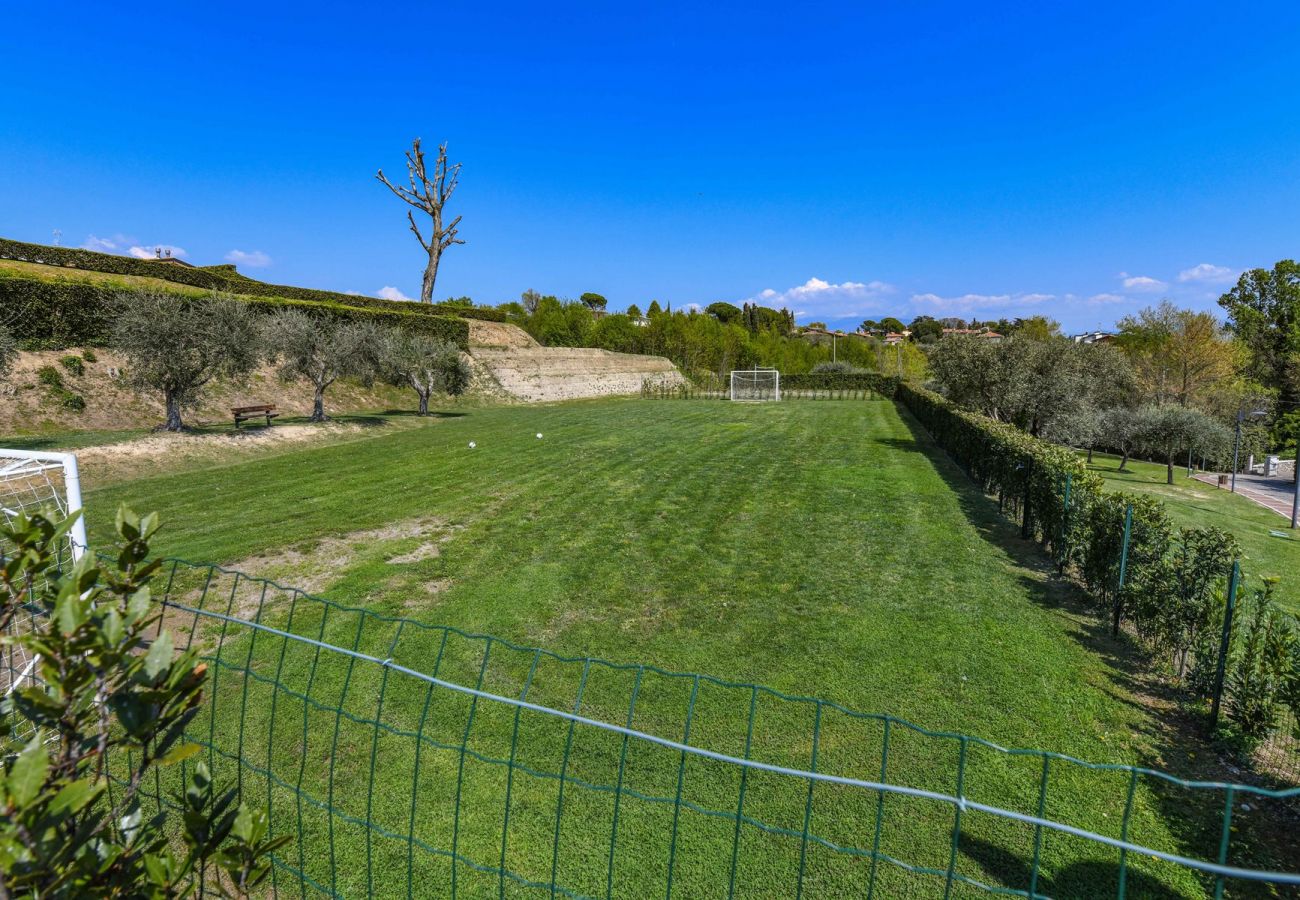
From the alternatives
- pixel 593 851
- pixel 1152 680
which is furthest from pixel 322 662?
pixel 1152 680

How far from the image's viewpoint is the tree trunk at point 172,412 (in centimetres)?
1625

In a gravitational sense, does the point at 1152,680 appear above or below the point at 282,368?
below

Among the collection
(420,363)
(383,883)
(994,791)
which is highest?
(420,363)

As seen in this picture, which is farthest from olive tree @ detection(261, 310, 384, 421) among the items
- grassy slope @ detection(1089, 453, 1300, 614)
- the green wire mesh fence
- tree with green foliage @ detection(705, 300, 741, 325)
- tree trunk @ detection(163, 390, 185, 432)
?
tree with green foliage @ detection(705, 300, 741, 325)

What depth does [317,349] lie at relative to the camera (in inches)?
824

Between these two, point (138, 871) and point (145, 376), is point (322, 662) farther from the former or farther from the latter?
point (145, 376)

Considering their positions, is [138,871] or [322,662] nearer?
[138,871]

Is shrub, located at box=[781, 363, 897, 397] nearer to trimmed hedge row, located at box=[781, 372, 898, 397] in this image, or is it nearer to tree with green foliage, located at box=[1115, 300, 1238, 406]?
trimmed hedge row, located at box=[781, 372, 898, 397]

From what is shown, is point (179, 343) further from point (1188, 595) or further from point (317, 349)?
point (1188, 595)

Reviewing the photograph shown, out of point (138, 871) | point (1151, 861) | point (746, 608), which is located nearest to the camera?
point (138, 871)

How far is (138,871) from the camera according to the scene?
1369 mm

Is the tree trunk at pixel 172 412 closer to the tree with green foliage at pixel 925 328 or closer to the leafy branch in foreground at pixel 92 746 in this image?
the leafy branch in foreground at pixel 92 746

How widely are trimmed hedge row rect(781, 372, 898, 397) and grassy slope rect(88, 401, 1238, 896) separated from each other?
35.4 meters

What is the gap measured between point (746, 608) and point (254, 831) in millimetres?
6028
